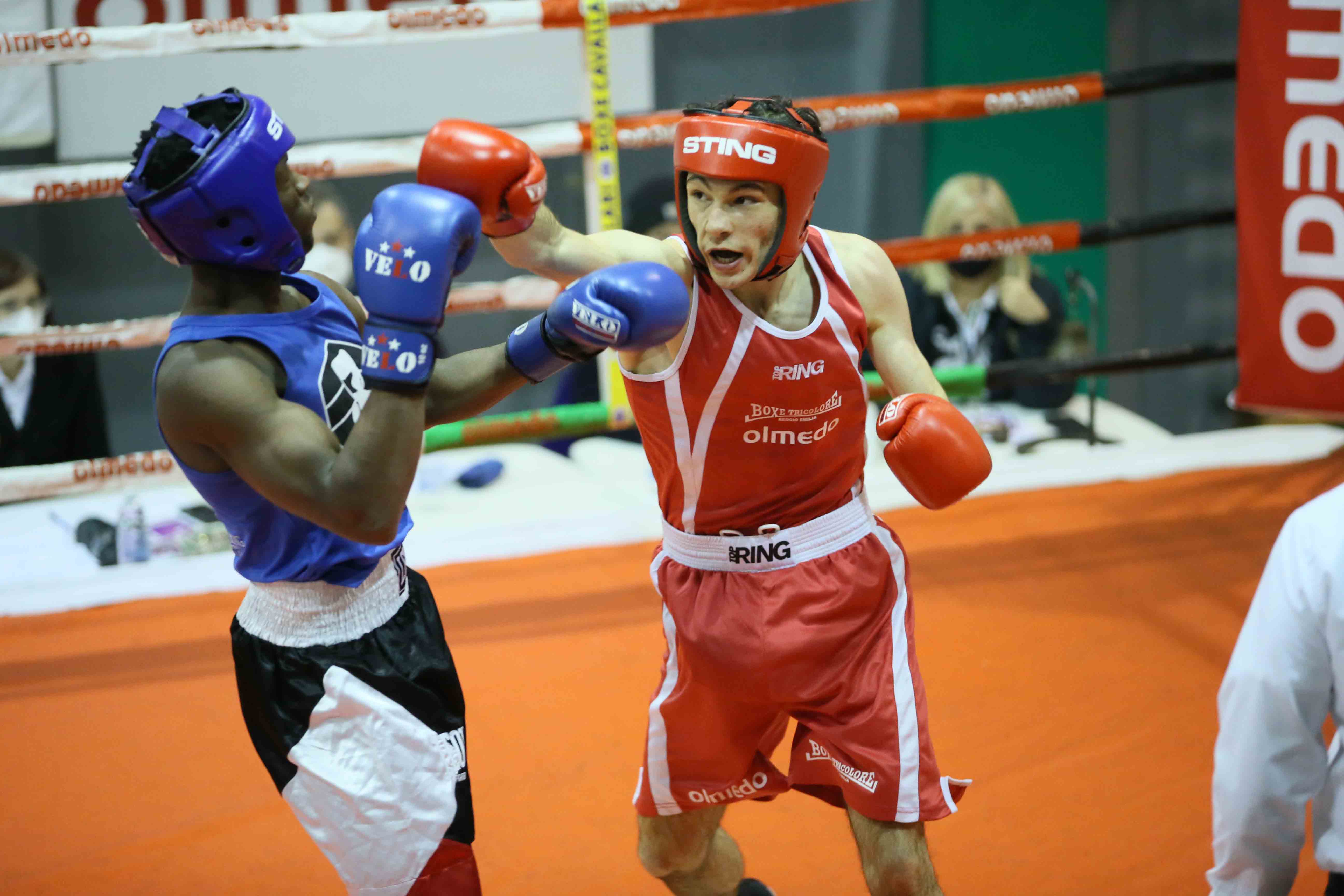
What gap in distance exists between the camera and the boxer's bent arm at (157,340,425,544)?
1.50 meters

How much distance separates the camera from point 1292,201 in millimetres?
4062

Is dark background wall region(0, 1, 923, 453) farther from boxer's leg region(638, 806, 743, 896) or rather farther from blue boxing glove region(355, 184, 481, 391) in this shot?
blue boxing glove region(355, 184, 481, 391)

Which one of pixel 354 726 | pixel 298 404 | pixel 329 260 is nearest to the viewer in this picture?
pixel 298 404

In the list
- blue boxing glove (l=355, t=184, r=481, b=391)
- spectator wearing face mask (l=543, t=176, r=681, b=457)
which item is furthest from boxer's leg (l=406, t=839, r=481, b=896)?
spectator wearing face mask (l=543, t=176, r=681, b=457)

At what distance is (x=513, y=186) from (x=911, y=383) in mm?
723

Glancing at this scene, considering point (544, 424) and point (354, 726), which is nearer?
point (354, 726)

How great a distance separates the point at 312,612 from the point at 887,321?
3.37 feet

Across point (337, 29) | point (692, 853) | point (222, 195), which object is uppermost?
point (337, 29)

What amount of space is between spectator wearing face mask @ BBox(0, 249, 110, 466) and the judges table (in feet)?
0.71

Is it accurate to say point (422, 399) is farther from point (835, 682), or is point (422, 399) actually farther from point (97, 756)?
point (97, 756)

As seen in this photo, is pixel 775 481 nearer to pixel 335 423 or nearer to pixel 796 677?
pixel 796 677

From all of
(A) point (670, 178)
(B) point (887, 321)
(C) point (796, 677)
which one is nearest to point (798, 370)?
(B) point (887, 321)

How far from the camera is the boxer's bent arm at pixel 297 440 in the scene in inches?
58.9

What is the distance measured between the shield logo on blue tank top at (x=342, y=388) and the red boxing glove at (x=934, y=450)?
2.49 feet
